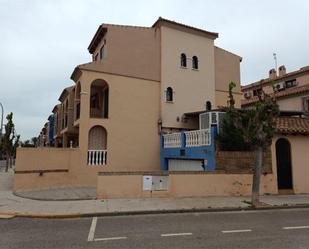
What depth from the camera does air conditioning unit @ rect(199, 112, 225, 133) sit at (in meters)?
15.3

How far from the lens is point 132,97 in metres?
19.4

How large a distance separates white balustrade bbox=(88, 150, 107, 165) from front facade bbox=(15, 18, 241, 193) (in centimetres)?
6

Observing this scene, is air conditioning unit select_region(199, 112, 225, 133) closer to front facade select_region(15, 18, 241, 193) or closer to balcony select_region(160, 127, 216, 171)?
balcony select_region(160, 127, 216, 171)

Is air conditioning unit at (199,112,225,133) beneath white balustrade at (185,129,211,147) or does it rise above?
above

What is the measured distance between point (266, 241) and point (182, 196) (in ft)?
20.2

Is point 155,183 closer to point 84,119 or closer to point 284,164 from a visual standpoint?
point 284,164

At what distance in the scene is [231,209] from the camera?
33.7 ft

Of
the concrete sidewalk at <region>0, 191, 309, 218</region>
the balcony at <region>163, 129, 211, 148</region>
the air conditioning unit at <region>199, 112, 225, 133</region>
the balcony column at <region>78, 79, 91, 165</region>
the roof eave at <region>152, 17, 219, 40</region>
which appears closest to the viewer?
the concrete sidewalk at <region>0, 191, 309, 218</region>

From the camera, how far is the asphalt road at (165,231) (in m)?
6.31

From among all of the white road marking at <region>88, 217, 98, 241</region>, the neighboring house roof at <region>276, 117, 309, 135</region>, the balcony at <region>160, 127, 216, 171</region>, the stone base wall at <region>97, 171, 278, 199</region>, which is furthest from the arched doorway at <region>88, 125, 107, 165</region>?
the neighboring house roof at <region>276, 117, 309, 135</region>

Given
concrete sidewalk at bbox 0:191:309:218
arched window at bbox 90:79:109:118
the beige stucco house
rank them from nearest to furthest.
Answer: concrete sidewalk at bbox 0:191:309:218 < the beige stucco house < arched window at bbox 90:79:109:118

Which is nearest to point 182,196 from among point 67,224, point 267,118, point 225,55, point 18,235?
point 267,118

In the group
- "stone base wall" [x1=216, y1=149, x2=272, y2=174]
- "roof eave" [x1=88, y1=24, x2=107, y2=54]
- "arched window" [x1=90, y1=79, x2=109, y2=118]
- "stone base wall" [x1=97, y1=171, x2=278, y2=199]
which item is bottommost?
"stone base wall" [x1=97, y1=171, x2=278, y2=199]

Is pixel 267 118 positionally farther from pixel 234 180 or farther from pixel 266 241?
pixel 266 241
